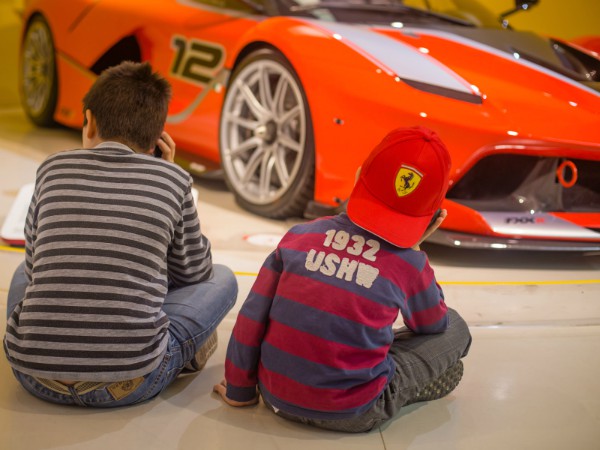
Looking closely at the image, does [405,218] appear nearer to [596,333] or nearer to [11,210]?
[596,333]

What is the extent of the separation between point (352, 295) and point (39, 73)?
374cm

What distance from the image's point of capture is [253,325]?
1801 mm

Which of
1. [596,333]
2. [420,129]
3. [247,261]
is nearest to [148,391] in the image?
[420,129]

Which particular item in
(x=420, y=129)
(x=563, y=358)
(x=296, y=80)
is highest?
(x=420, y=129)

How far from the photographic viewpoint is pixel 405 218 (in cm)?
171

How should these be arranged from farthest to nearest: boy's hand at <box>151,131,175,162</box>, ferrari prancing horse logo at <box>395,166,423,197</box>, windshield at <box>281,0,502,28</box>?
1. windshield at <box>281,0,502,28</box>
2. boy's hand at <box>151,131,175,162</box>
3. ferrari prancing horse logo at <box>395,166,423,197</box>

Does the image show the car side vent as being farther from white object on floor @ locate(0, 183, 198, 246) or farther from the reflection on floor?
the reflection on floor

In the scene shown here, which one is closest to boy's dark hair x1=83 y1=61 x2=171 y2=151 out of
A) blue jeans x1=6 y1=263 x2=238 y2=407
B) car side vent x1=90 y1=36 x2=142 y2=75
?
blue jeans x1=6 y1=263 x2=238 y2=407

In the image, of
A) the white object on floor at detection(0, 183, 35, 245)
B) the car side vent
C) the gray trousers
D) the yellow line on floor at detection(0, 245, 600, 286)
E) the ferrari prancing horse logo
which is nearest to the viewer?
the ferrari prancing horse logo

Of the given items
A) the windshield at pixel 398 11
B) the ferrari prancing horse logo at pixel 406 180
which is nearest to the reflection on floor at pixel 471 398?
the ferrari prancing horse logo at pixel 406 180

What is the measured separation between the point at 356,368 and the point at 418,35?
1.84 m

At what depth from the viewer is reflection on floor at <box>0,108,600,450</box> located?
176 cm

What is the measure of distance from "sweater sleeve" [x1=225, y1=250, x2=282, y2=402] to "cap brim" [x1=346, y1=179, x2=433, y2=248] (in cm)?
21

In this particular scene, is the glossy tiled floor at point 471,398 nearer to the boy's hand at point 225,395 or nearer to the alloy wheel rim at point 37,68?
the boy's hand at point 225,395
